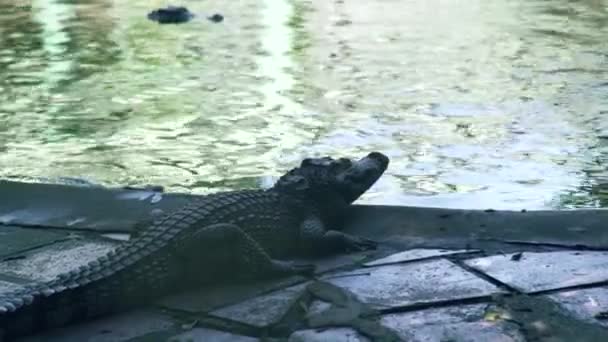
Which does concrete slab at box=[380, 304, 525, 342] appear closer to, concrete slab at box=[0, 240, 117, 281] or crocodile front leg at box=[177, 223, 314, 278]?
crocodile front leg at box=[177, 223, 314, 278]

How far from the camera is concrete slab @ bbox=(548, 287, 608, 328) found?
3.17 metres

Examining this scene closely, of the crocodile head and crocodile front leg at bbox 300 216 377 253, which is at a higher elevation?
the crocodile head

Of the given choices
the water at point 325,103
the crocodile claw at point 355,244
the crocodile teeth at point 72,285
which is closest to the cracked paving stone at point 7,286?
the crocodile teeth at point 72,285

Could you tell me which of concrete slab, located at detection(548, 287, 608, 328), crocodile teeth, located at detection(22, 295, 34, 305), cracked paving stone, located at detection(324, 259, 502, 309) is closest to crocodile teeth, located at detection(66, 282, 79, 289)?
crocodile teeth, located at detection(22, 295, 34, 305)

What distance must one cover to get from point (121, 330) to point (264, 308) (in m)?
0.47

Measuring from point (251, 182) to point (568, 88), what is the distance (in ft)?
12.6

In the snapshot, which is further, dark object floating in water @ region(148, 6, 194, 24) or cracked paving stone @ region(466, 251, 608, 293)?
dark object floating in water @ region(148, 6, 194, 24)

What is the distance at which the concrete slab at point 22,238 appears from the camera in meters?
4.21

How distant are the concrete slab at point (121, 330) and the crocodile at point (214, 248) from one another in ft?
0.13

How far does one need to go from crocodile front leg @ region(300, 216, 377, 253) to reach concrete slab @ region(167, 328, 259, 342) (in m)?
0.94

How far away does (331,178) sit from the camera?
4.42 m

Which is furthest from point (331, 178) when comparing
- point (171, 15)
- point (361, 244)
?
point (171, 15)

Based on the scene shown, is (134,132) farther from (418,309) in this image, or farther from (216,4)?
(216,4)

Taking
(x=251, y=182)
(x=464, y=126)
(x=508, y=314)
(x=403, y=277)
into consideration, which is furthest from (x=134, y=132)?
(x=508, y=314)
